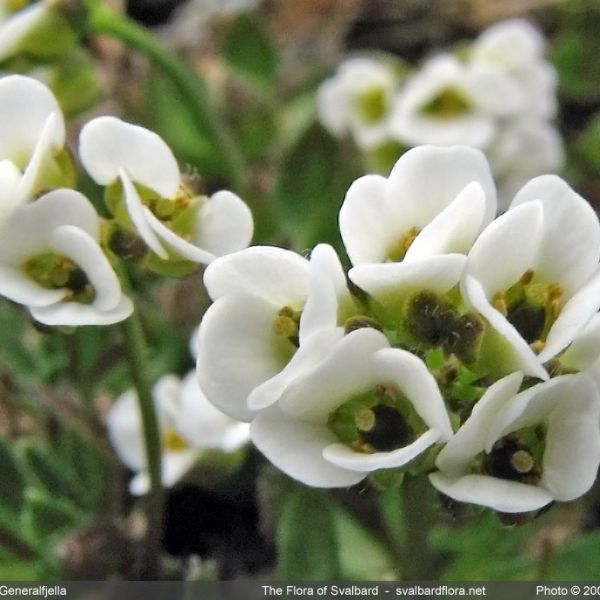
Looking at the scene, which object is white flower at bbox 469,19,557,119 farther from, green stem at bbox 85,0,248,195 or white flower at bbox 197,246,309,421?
white flower at bbox 197,246,309,421

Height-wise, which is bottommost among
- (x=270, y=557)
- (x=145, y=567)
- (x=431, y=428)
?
(x=270, y=557)

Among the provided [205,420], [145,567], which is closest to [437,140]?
[205,420]

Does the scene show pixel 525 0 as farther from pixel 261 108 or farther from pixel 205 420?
pixel 205 420

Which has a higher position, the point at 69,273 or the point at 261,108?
the point at 69,273

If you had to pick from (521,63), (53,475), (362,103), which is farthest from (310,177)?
(53,475)

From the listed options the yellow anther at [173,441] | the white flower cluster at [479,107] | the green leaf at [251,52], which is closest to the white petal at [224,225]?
the yellow anther at [173,441]

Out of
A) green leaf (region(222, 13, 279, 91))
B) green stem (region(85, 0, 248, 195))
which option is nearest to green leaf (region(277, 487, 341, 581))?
green stem (region(85, 0, 248, 195))

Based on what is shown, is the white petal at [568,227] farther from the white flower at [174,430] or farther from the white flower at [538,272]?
the white flower at [174,430]

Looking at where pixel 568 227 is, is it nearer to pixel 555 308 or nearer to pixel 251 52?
pixel 555 308
